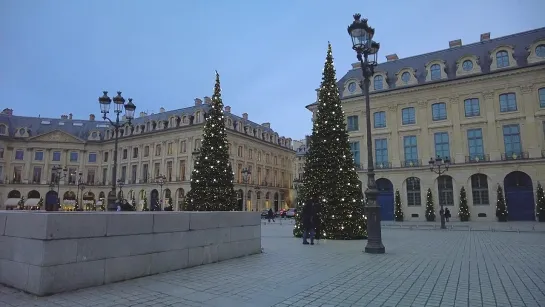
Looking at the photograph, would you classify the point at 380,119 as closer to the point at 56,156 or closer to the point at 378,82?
the point at 378,82

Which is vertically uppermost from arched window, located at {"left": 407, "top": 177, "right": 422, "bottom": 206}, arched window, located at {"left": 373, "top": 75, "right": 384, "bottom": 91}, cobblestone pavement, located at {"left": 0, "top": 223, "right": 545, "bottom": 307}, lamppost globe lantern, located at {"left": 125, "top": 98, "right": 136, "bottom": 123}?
arched window, located at {"left": 373, "top": 75, "right": 384, "bottom": 91}

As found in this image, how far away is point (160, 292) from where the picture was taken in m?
6.17

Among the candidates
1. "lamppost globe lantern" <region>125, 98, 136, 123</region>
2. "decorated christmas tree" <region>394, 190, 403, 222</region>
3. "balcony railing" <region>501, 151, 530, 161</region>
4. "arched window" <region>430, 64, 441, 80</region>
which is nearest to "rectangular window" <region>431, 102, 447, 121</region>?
"arched window" <region>430, 64, 441, 80</region>

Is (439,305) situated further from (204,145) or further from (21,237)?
(204,145)

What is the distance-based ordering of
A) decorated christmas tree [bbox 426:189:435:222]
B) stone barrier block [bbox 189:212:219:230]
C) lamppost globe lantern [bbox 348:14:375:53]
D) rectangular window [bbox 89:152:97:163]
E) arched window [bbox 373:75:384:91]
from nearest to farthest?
Result: stone barrier block [bbox 189:212:219:230] → lamppost globe lantern [bbox 348:14:375:53] → decorated christmas tree [bbox 426:189:435:222] → arched window [bbox 373:75:384:91] → rectangular window [bbox 89:152:97:163]

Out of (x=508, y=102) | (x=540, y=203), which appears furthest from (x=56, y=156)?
(x=540, y=203)

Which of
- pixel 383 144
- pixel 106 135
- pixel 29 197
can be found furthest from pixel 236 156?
pixel 29 197

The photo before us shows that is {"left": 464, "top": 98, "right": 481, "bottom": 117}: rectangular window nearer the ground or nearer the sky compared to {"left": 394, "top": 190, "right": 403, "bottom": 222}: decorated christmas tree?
nearer the sky

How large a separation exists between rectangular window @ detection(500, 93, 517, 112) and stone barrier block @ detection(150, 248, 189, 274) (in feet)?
123

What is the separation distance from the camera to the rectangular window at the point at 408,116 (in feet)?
129

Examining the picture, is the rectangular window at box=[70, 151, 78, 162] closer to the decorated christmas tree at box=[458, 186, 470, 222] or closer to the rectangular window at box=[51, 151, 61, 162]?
the rectangular window at box=[51, 151, 61, 162]

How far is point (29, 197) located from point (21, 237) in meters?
72.2

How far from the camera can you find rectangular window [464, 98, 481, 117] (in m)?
36.3

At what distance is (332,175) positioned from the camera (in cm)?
1661
